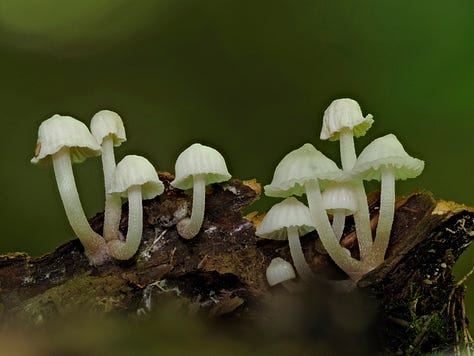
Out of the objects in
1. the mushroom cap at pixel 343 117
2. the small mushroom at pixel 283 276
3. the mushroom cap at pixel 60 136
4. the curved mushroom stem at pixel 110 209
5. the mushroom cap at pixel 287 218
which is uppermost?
the mushroom cap at pixel 60 136

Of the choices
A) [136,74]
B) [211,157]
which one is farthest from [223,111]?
[211,157]

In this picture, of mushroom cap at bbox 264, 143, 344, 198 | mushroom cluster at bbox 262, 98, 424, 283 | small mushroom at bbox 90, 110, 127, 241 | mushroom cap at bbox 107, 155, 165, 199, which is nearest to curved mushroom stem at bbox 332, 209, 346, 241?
mushroom cluster at bbox 262, 98, 424, 283

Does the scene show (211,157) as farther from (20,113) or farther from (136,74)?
(20,113)

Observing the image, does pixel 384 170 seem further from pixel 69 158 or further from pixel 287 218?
pixel 69 158

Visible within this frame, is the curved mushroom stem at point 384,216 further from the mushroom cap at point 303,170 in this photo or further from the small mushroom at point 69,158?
the small mushroom at point 69,158

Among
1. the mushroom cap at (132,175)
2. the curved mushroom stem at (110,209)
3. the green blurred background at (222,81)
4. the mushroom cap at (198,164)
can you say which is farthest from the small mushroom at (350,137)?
the green blurred background at (222,81)

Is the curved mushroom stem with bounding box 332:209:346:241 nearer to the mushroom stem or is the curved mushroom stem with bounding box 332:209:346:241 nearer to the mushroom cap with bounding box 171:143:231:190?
the mushroom stem
